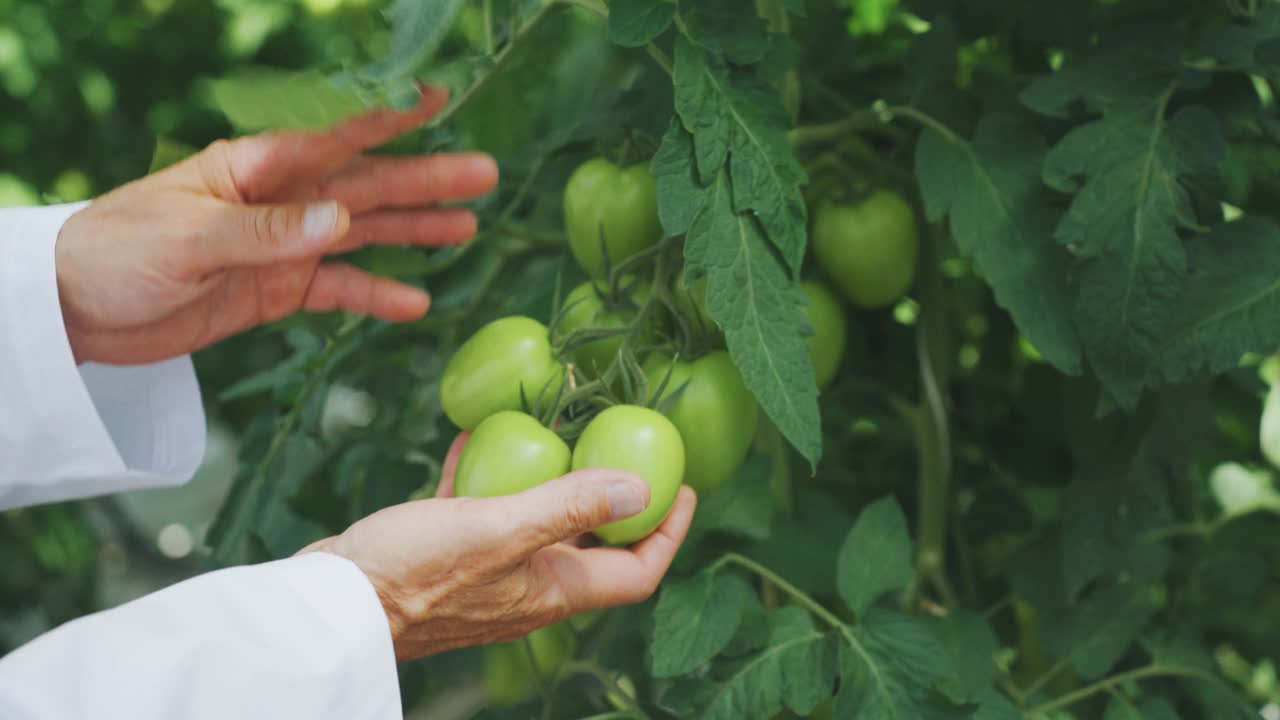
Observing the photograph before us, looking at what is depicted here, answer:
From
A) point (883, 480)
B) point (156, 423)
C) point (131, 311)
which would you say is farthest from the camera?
point (883, 480)

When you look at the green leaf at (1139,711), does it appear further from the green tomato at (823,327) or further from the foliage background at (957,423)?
the green tomato at (823,327)

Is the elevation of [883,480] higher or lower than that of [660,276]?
lower

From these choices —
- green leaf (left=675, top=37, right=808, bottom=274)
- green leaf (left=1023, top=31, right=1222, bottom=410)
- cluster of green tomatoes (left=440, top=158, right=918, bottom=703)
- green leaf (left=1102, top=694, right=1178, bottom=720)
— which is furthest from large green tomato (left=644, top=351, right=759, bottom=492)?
green leaf (left=1102, top=694, right=1178, bottom=720)

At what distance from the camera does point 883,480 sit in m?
1.09

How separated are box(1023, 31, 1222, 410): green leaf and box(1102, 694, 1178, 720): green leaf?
24cm

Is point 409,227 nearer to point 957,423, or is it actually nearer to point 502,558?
point 502,558

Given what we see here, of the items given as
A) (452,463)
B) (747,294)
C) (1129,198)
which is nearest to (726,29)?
(747,294)

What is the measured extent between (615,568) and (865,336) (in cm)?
41

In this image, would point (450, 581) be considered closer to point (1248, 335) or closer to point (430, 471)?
point (430, 471)

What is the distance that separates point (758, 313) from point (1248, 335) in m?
0.32

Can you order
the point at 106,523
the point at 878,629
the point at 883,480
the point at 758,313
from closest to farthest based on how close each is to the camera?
→ 1. the point at 758,313
2. the point at 878,629
3. the point at 883,480
4. the point at 106,523

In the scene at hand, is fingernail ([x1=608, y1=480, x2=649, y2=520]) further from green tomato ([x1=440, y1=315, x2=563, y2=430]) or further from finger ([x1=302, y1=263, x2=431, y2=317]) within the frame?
finger ([x1=302, y1=263, x2=431, y2=317])

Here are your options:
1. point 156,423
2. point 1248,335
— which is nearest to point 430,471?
point 156,423

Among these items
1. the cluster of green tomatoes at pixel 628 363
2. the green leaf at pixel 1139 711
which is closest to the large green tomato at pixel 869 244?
the cluster of green tomatoes at pixel 628 363
